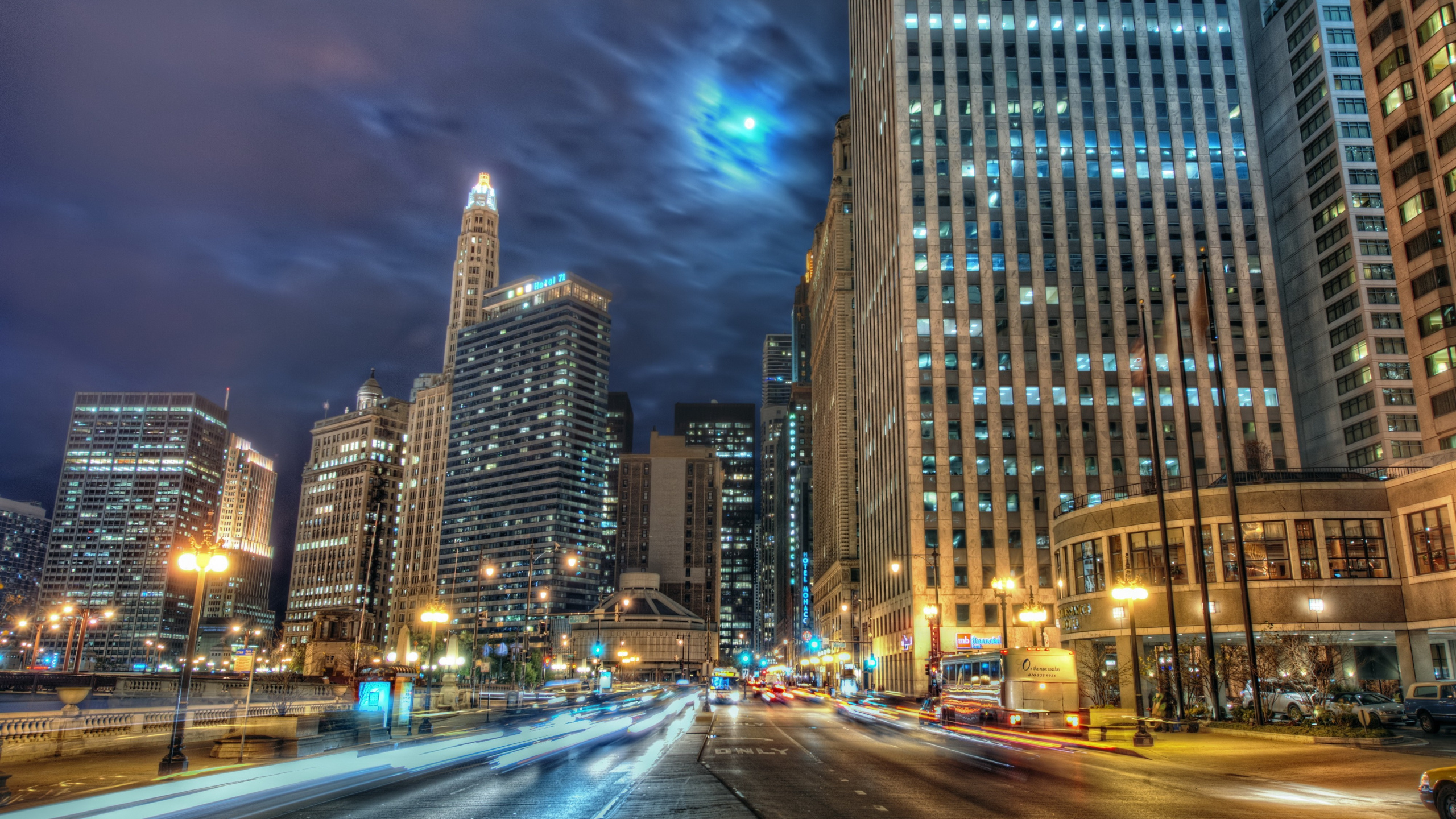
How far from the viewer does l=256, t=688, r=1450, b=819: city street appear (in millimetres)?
16781

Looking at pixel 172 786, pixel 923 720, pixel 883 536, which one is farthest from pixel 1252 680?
pixel 883 536

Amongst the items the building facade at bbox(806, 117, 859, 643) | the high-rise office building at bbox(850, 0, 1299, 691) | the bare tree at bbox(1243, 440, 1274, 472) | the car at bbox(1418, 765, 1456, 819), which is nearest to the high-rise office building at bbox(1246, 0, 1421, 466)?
the high-rise office building at bbox(850, 0, 1299, 691)

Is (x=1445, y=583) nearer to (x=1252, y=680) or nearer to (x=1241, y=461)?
(x=1252, y=680)

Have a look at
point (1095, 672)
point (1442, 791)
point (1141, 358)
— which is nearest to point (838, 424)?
point (1095, 672)

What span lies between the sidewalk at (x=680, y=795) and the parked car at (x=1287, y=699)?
24.7 m

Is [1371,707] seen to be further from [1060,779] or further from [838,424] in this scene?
[838,424]

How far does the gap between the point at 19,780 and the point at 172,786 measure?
6.13 m

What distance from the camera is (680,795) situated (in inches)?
728

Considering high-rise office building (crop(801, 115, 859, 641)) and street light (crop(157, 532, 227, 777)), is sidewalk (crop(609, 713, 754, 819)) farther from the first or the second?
high-rise office building (crop(801, 115, 859, 641))

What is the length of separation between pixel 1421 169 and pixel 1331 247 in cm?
3603

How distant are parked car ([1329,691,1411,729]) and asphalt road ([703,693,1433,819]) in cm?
420

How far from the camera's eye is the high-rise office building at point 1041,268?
91625 mm

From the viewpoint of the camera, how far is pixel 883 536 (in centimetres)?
10894

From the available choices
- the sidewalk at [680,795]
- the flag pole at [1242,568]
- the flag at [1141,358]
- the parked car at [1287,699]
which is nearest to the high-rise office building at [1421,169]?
the parked car at [1287,699]
